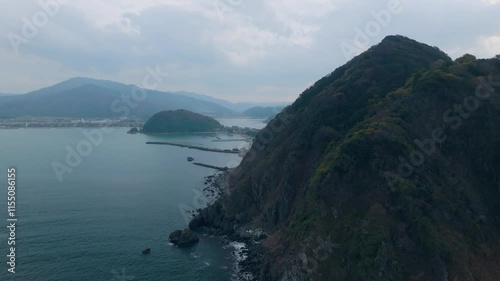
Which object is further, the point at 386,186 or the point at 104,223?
the point at 104,223

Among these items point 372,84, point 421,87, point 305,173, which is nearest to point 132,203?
point 305,173

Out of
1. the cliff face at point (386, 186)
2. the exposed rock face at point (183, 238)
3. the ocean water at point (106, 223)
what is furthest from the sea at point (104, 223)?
the cliff face at point (386, 186)

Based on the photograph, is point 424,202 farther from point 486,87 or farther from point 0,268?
point 0,268

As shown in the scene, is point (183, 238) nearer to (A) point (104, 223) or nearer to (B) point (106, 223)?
(B) point (106, 223)

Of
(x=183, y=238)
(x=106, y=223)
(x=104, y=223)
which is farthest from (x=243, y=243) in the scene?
(x=104, y=223)

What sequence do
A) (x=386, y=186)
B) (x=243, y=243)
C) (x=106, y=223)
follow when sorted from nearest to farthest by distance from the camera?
(x=386, y=186), (x=243, y=243), (x=106, y=223)

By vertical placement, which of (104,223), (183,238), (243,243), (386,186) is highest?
(386,186)

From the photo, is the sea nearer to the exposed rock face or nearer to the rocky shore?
the rocky shore
